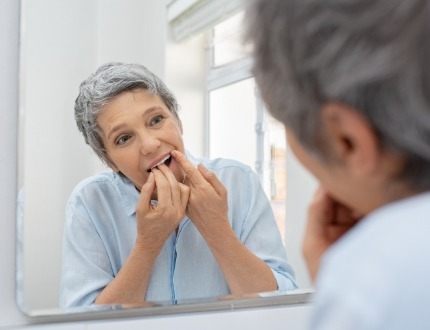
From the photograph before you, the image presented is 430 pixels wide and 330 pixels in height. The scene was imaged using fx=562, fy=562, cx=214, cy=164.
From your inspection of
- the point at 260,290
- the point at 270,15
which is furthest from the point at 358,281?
the point at 260,290

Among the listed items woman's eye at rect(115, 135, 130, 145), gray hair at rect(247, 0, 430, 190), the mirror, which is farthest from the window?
gray hair at rect(247, 0, 430, 190)

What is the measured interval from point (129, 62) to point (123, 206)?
0.18 m

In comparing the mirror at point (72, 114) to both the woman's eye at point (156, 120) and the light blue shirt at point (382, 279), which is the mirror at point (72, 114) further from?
the light blue shirt at point (382, 279)

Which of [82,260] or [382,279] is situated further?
[82,260]

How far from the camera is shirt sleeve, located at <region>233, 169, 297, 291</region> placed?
76 centimetres

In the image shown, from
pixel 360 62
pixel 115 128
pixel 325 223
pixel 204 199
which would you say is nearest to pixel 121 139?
pixel 115 128

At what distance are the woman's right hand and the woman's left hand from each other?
2 centimetres

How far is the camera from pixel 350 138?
1.07 ft

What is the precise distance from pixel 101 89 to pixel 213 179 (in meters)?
0.19

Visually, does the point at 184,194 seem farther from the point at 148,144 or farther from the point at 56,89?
the point at 56,89

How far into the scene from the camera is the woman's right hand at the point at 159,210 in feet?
2.27

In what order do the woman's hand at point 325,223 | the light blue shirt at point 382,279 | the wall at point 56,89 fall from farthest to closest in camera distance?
the wall at point 56,89, the woman's hand at point 325,223, the light blue shirt at point 382,279

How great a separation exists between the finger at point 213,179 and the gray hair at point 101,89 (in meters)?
0.12

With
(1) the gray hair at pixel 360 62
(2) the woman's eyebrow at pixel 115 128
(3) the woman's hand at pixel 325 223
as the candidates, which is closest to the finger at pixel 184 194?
(2) the woman's eyebrow at pixel 115 128
